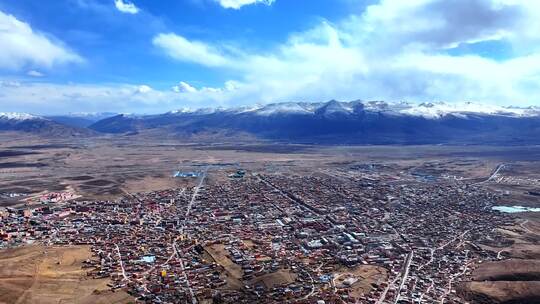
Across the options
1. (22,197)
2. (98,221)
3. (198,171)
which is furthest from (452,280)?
(198,171)

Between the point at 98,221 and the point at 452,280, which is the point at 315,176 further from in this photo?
the point at 452,280

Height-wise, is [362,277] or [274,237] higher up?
[274,237]

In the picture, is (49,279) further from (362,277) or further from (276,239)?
(362,277)

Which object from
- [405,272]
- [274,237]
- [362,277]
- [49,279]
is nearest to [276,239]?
[274,237]

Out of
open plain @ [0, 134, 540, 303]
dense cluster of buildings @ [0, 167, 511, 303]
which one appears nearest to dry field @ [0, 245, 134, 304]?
open plain @ [0, 134, 540, 303]

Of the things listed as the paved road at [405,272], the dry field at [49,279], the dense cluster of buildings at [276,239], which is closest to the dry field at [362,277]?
the dense cluster of buildings at [276,239]

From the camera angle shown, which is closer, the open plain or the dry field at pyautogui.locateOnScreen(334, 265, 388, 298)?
the open plain

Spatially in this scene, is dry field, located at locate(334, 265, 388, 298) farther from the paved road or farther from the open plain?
the paved road
